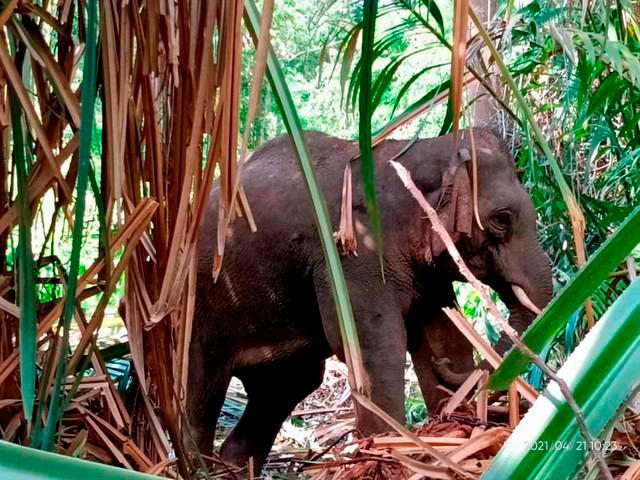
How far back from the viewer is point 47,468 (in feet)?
0.71

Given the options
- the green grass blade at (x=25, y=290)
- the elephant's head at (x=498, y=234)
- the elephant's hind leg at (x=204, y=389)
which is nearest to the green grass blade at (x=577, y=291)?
the green grass blade at (x=25, y=290)

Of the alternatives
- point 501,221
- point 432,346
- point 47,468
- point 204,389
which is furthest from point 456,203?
point 47,468

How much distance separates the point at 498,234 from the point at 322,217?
5.77 ft

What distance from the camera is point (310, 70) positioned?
5980mm

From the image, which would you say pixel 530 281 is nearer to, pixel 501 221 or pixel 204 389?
pixel 501 221

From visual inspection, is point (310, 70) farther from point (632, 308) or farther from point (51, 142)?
point (632, 308)

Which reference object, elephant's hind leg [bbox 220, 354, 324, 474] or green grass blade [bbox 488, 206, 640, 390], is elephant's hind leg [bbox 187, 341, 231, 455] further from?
green grass blade [bbox 488, 206, 640, 390]

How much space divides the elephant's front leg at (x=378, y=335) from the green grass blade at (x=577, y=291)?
1.81 metres

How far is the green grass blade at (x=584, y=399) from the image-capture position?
26 centimetres

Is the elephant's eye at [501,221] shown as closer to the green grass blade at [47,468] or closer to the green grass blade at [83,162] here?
the green grass blade at [83,162]

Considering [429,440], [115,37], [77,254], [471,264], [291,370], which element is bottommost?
[291,370]

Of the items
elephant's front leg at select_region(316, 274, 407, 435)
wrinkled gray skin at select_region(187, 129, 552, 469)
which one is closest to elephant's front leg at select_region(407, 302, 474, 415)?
wrinkled gray skin at select_region(187, 129, 552, 469)

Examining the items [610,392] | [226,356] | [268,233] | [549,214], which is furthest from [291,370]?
[610,392]

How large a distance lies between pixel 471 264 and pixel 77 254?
6.04 ft
